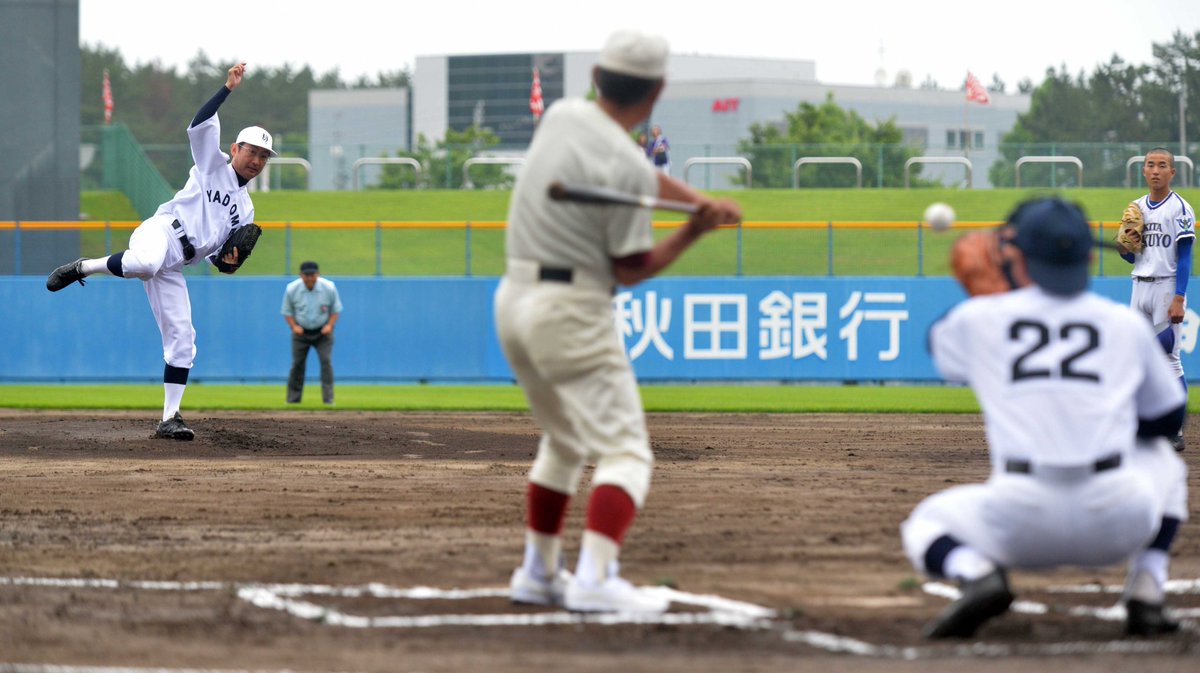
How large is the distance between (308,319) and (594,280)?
14.3 m

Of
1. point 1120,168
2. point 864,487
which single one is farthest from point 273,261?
point 864,487

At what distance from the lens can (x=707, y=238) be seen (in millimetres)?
37219

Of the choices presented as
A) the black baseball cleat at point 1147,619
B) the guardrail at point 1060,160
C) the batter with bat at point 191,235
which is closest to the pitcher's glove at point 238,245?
the batter with bat at point 191,235

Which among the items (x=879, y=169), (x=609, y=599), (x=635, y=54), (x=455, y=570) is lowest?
(x=455, y=570)

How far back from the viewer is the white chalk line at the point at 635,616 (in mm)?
4582

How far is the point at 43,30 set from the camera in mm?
25484

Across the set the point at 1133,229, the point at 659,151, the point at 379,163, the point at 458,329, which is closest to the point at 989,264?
the point at 1133,229

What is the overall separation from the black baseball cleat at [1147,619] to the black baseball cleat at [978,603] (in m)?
0.49

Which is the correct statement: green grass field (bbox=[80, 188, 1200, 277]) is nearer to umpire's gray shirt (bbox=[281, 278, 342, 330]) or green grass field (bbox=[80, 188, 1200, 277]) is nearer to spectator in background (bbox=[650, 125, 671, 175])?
spectator in background (bbox=[650, 125, 671, 175])

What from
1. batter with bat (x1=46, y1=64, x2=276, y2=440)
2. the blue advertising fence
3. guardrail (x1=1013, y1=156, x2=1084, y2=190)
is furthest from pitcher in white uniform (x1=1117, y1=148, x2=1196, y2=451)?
guardrail (x1=1013, y1=156, x2=1084, y2=190)

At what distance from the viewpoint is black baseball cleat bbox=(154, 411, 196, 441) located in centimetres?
1204

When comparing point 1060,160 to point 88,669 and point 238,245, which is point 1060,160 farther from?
point 88,669

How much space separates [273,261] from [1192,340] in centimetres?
2023

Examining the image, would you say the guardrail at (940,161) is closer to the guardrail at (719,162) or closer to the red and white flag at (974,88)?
the guardrail at (719,162)
